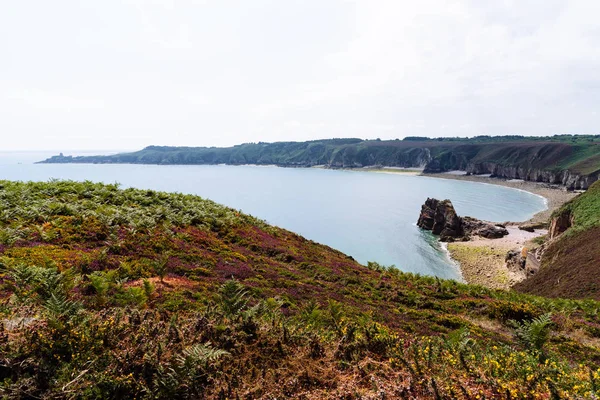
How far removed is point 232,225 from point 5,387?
20.6 meters

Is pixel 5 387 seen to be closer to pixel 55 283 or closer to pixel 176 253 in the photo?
pixel 55 283

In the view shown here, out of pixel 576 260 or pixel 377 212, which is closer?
pixel 576 260

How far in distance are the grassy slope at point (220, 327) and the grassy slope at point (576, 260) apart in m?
7.33

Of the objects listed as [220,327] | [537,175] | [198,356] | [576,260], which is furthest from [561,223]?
[537,175]

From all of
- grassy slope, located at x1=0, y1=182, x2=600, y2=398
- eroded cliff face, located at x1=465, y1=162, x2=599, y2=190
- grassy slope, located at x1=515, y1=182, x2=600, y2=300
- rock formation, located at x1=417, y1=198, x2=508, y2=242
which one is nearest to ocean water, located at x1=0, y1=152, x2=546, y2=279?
rock formation, located at x1=417, y1=198, x2=508, y2=242

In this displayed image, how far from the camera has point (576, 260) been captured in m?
30.0

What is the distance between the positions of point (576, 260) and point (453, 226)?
38.3 m

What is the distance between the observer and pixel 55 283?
8227 mm

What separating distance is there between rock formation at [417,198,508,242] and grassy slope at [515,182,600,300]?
18188mm

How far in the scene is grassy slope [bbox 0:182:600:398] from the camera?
5387 millimetres

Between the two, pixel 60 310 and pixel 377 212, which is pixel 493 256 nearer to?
pixel 377 212

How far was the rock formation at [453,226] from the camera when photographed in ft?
213

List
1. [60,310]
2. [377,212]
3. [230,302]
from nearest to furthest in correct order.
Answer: [60,310]
[230,302]
[377,212]

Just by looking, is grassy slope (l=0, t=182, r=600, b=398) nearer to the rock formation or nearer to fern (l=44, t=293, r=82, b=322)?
fern (l=44, t=293, r=82, b=322)
